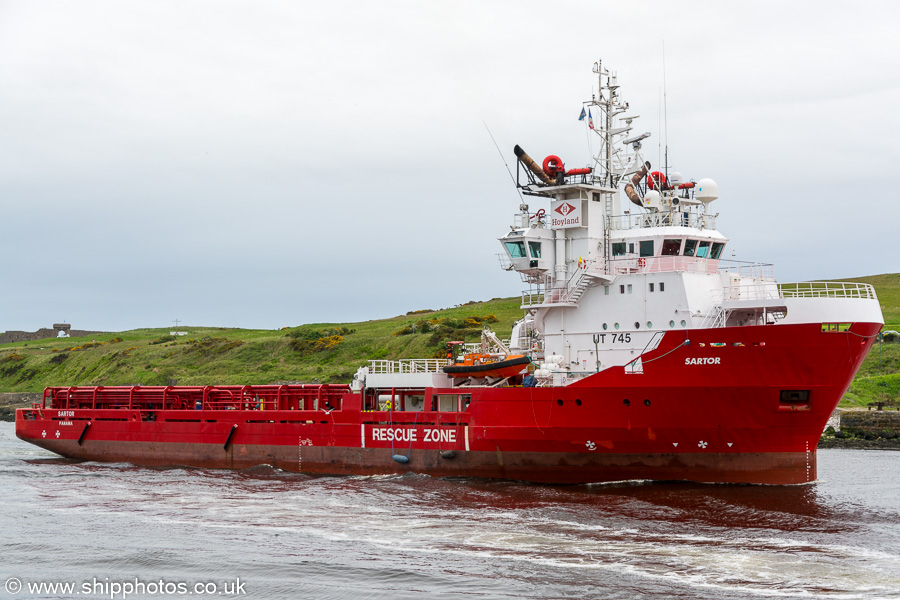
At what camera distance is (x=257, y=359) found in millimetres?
65688

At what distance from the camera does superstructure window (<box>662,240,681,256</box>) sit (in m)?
24.3

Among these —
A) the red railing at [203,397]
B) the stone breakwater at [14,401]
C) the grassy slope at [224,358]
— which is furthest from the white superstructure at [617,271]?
the stone breakwater at [14,401]

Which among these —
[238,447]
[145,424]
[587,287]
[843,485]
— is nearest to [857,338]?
[843,485]

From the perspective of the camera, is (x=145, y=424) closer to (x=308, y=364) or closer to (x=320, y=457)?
(x=320, y=457)

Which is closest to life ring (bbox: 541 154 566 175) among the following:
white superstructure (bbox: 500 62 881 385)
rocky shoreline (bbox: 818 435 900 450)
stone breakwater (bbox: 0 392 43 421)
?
white superstructure (bbox: 500 62 881 385)

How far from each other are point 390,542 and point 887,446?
26.9 metres

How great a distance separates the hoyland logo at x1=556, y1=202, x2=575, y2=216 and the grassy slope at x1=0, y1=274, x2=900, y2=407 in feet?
76.1

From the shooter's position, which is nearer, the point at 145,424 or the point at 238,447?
the point at 238,447

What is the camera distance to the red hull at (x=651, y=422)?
2131 cm

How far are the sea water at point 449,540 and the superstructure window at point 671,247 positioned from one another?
6.32m

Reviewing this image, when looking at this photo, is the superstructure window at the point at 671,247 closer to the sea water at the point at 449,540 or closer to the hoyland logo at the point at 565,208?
the hoyland logo at the point at 565,208

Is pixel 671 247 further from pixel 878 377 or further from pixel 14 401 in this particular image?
pixel 14 401

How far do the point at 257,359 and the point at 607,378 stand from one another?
4689 cm

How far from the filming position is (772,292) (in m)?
24.6
